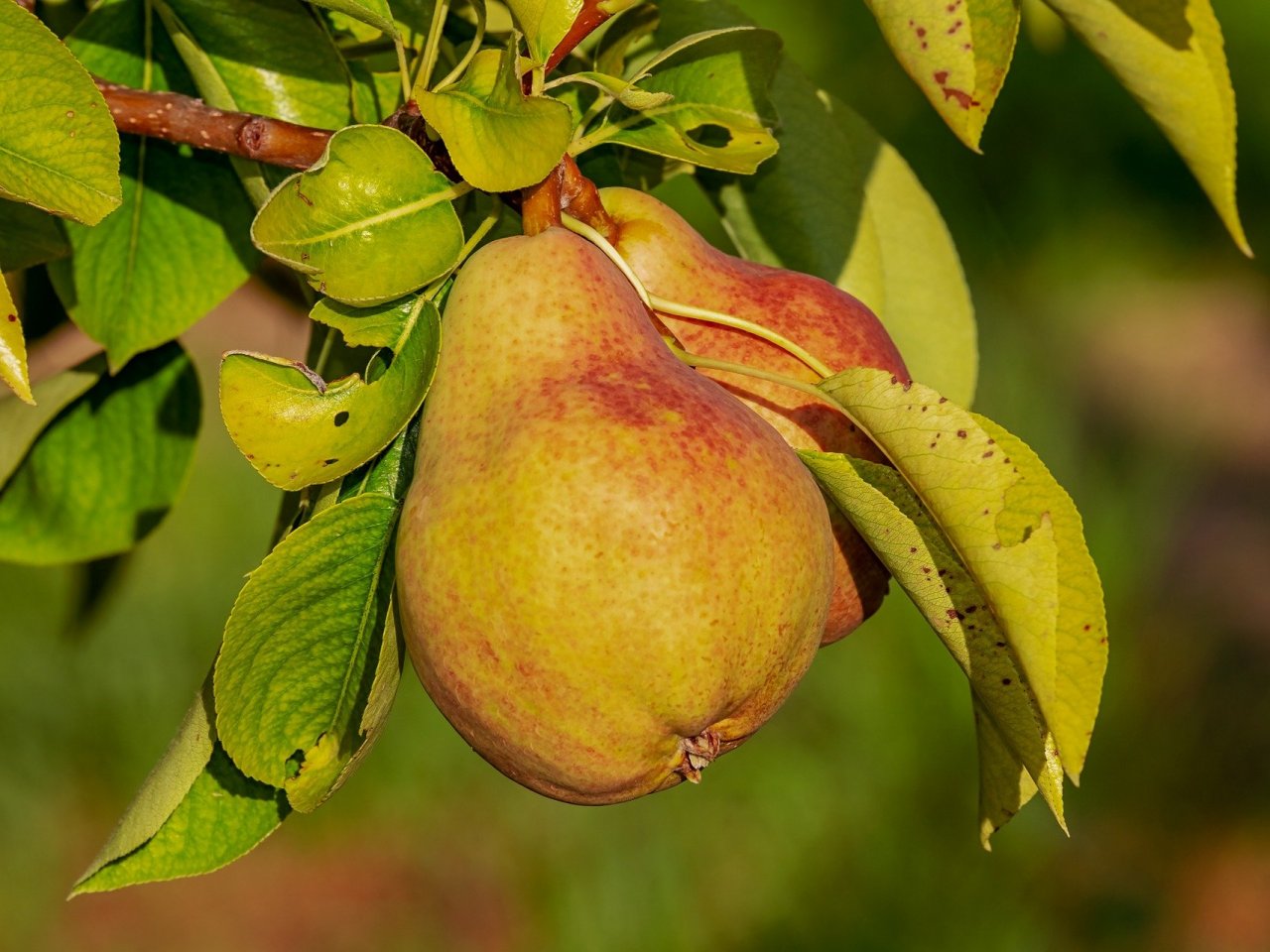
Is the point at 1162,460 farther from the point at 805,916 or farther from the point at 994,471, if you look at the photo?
the point at 994,471

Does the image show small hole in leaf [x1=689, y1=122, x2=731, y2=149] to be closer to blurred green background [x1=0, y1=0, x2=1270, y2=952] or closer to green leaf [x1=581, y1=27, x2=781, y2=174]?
green leaf [x1=581, y1=27, x2=781, y2=174]

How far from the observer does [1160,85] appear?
2.29ft

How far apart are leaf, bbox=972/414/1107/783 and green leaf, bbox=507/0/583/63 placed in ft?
0.94

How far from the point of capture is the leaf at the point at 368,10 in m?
0.73

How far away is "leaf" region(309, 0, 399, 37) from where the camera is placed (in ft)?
2.40

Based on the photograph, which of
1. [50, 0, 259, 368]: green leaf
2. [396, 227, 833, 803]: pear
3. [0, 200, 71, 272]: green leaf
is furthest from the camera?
[50, 0, 259, 368]: green leaf

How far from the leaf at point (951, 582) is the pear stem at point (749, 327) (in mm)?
59

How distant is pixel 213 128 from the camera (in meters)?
0.80

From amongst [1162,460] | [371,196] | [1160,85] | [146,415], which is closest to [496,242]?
[371,196]

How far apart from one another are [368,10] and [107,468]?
1.66 ft

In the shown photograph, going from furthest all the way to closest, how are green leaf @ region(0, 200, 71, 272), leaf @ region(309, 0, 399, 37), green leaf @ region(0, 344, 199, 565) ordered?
green leaf @ region(0, 344, 199, 565)
green leaf @ region(0, 200, 71, 272)
leaf @ region(309, 0, 399, 37)

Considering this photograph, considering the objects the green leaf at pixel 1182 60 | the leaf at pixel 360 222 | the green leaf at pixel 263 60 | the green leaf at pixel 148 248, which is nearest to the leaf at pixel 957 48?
the green leaf at pixel 1182 60

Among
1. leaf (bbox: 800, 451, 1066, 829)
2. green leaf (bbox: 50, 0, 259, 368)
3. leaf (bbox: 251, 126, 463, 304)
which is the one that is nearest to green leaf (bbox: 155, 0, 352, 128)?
green leaf (bbox: 50, 0, 259, 368)

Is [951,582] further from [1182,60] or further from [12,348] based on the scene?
[12,348]
